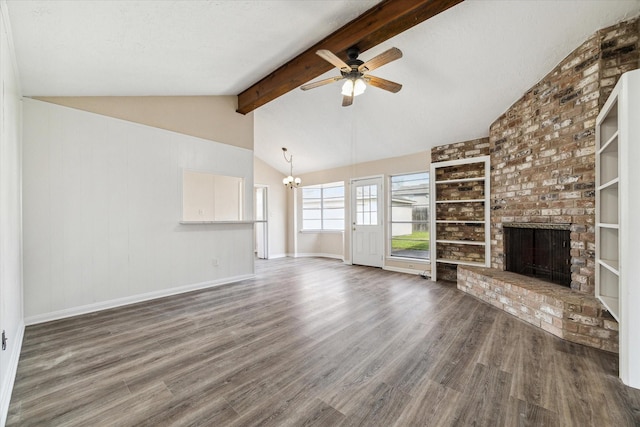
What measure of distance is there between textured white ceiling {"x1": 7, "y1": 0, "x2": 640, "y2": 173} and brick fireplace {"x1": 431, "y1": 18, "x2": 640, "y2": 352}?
0.24 m

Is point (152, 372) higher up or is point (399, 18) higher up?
point (399, 18)

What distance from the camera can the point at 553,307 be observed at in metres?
2.62

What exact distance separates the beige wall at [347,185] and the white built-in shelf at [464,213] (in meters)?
0.42

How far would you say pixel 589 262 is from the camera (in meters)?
2.66

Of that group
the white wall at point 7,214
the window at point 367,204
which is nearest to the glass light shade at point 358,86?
the white wall at point 7,214

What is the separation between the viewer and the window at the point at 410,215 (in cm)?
542

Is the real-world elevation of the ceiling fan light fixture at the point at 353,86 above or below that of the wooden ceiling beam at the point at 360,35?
below

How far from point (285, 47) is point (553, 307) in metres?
4.04

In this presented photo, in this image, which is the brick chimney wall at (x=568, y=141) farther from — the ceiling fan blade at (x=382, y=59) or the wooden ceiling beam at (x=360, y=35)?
the ceiling fan blade at (x=382, y=59)

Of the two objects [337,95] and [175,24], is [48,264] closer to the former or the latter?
[175,24]

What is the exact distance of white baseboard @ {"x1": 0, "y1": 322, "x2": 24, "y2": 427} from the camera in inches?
59.7

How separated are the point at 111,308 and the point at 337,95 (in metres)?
4.39

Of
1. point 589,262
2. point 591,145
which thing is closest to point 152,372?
point 589,262

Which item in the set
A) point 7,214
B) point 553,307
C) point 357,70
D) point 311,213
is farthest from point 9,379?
point 311,213
